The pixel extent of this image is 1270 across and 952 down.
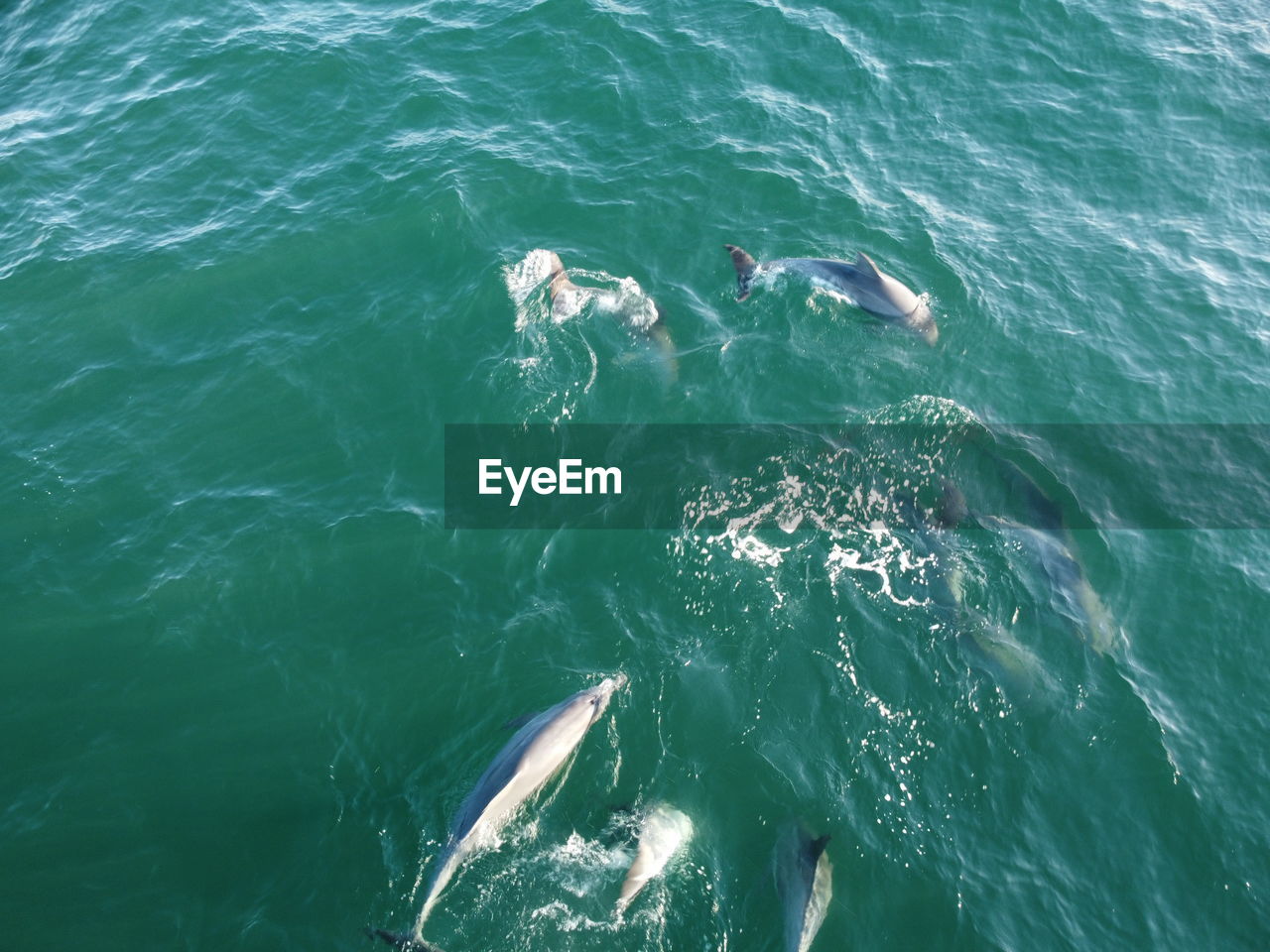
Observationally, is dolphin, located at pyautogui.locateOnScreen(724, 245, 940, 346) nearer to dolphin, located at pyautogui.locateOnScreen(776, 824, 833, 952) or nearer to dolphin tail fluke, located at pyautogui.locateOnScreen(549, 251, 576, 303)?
dolphin tail fluke, located at pyautogui.locateOnScreen(549, 251, 576, 303)

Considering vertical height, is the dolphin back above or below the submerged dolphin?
below

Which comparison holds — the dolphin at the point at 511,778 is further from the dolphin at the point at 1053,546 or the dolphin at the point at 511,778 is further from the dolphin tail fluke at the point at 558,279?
the dolphin tail fluke at the point at 558,279

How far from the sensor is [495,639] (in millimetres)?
26562

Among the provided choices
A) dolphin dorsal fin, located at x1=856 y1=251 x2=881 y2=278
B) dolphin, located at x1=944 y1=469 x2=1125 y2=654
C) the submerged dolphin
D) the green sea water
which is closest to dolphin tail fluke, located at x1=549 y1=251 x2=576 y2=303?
the submerged dolphin

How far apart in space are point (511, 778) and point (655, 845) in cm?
413

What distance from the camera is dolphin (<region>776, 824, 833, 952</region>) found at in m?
21.0

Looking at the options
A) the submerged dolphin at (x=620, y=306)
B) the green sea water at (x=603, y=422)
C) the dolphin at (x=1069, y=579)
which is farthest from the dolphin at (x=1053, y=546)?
the submerged dolphin at (x=620, y=306)

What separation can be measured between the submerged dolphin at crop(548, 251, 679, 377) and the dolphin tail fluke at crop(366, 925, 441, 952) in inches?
827

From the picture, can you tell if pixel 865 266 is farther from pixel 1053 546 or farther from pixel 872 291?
pixel 1053 546

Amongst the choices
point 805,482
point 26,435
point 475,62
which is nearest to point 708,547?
point 805,482

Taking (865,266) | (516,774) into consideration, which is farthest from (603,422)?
(516,774)

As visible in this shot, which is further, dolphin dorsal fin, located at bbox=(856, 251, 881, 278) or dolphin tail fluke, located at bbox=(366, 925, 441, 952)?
dolphin dorsal fin, located at bbox=(856, 251, 881, 278)

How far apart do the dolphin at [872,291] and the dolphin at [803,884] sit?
20.0 metres

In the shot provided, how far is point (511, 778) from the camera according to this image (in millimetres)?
22328
